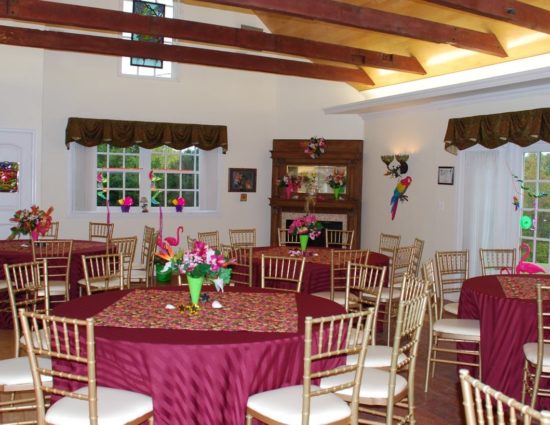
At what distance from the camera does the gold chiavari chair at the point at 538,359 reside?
379 cm

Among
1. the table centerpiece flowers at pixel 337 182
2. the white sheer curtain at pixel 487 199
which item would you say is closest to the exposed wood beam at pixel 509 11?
the white sheer curtain at pixel 487 199

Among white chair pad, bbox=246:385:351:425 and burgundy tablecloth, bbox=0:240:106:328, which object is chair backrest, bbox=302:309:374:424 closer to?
white chair pad, bbox=246:385:351:425

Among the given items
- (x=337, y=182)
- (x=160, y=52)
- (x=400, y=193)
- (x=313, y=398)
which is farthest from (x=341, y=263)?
(x=160, y=52)

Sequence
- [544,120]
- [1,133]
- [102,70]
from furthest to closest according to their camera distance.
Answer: [102,70]
[1,133]
[544,120]

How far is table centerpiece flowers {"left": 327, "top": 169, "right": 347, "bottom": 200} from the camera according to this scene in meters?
9.73

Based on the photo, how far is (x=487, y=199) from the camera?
787 cm

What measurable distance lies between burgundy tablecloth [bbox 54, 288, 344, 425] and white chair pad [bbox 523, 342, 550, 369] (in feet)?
5.28

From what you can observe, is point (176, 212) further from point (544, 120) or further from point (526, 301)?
point (526, 301)

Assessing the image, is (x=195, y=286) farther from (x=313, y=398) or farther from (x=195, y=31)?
(x=195, y=31)

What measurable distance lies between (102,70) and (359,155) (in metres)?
4.00

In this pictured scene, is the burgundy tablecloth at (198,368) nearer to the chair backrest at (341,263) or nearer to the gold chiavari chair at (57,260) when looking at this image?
the chair backrest at (341,263)

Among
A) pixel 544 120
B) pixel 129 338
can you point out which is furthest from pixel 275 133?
pixel 129 338

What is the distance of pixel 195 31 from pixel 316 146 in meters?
3.13

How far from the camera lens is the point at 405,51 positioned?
823 cm
